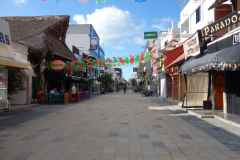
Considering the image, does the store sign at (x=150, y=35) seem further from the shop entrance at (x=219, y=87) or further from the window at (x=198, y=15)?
the shop entrance at (x=219, y=87)

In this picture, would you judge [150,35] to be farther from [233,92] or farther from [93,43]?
[93,43]

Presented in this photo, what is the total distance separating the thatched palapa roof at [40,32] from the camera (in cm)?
1623

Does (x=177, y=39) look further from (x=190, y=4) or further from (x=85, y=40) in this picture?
(x=85, y=40)

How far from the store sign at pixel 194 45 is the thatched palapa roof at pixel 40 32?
38.8 ft

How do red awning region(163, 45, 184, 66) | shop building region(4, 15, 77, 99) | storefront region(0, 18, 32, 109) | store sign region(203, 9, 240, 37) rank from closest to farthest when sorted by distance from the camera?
store sign region(203, 9, 240, 37) → storefront region(0, 18, 32, 109) → red awning region(163, 45, 184, 66) → shop building region(4, 15, 77, 99)

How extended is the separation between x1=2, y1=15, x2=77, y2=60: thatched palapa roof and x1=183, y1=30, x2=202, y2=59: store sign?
1182 centimetres

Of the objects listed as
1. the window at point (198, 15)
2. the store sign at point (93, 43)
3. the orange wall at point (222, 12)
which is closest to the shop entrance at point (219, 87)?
the orange wall at point (222, 12)

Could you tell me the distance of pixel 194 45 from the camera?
392 inches

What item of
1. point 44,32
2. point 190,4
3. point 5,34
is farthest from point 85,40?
point 5,34

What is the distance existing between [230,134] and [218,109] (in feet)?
17.1

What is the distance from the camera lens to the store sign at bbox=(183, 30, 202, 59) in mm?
9320

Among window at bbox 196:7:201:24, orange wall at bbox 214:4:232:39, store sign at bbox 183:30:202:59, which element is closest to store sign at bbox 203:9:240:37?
store sign at bbox 183:30:202:59

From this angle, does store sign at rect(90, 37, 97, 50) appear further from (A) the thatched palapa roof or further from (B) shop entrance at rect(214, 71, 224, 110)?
(B) shop entrance at rect(214, 71, 224, 110)

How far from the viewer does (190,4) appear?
53.9 ft
